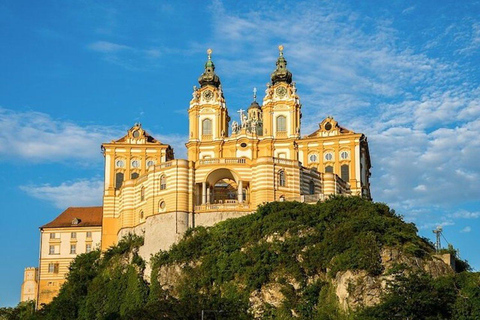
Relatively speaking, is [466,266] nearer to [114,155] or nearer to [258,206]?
[258,206]

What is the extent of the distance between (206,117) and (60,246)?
2323cm

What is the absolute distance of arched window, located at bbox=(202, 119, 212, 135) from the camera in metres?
101

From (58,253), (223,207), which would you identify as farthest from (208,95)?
(58,253)

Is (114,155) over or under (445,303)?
over

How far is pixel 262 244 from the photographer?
7644 cm

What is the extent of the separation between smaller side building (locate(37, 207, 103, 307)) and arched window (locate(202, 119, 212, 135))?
16380 mm

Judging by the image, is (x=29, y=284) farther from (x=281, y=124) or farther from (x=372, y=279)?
(x=372, y=279)

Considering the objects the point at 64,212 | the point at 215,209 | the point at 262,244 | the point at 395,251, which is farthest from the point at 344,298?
the point at 64,212

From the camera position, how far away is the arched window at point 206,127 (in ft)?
331

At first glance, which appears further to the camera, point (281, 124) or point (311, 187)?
point (281, 124)

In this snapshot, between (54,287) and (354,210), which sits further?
(54,287)

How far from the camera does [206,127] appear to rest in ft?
332

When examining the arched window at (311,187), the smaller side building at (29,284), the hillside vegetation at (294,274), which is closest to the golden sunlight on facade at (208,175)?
the arched window at (311,187)

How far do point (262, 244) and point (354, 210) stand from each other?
9.14m
